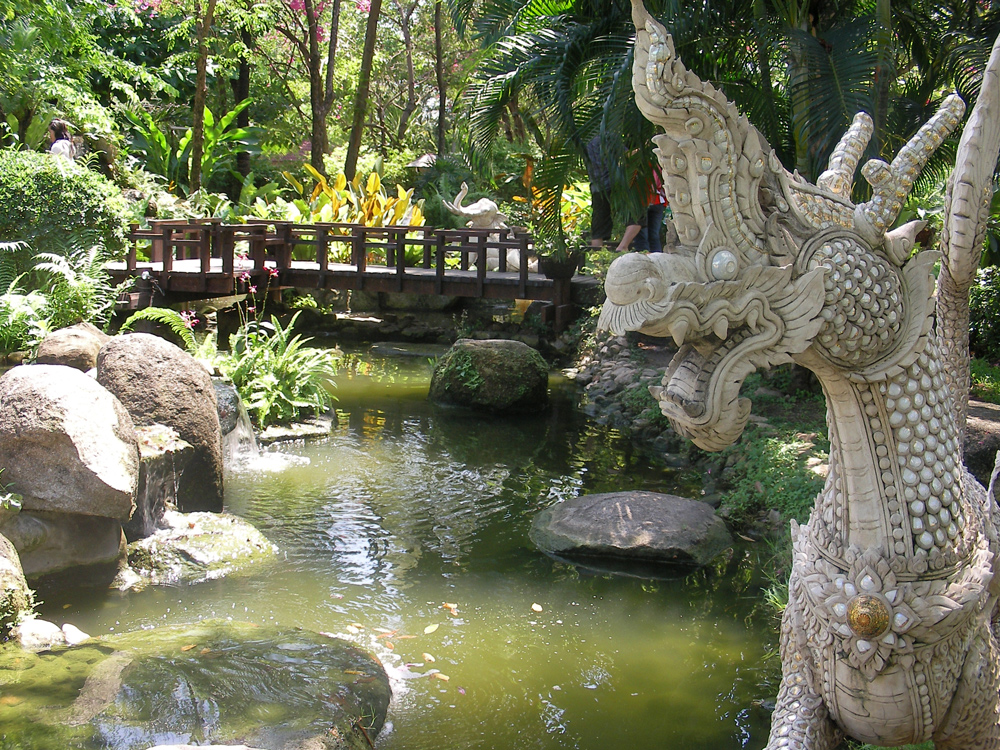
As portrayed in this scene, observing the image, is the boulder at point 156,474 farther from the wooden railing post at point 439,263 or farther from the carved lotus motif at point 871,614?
the wooden railing post at point 439,263

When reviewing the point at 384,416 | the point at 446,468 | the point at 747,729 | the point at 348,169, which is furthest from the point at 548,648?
the point at 348,169

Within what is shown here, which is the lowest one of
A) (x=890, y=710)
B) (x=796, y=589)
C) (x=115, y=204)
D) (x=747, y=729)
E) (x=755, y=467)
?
(x=747, y=729)

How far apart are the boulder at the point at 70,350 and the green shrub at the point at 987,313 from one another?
1078cm

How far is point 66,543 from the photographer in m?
5.93

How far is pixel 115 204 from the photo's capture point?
12.8 meters

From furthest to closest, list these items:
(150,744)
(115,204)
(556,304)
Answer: (556,304) → (115,204) → (150,744)

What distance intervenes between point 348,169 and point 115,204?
27.5ft

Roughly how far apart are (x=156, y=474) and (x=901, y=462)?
20.1 feet

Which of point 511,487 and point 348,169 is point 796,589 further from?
point 348,169

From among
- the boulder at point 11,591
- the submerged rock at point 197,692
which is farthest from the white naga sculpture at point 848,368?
the boulder at point 11,591

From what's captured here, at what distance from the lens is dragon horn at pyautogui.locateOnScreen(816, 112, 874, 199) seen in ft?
7.13

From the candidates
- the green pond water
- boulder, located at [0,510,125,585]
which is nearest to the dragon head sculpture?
the green pond water

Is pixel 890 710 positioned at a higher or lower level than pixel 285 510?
higher

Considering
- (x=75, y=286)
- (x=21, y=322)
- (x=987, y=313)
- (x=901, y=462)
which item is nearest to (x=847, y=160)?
(x=901, y=462)
